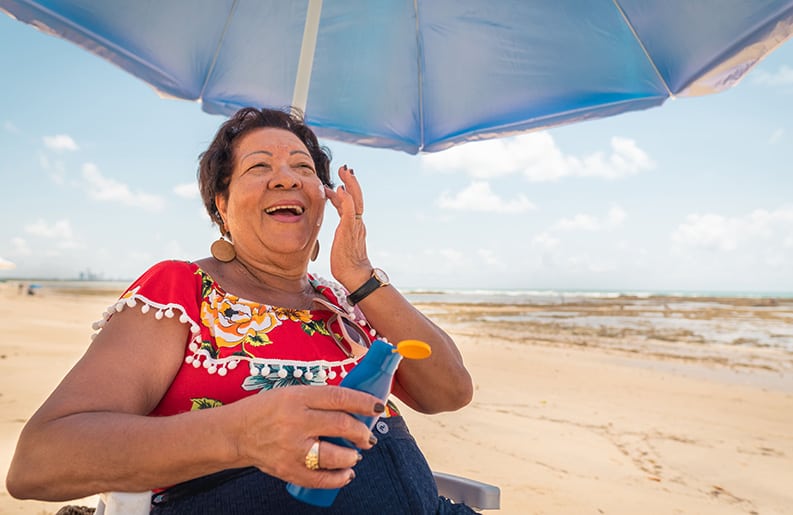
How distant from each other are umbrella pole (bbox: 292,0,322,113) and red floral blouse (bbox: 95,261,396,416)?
1289 millimetres

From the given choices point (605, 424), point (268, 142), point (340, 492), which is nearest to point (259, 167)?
point (268, 142)

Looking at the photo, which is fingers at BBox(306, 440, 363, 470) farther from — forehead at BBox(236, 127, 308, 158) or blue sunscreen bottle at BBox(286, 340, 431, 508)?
forehead at BBox(236, 127, 308, 158)

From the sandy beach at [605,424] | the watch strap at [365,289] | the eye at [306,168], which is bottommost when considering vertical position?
the sandy beach at [605,424]

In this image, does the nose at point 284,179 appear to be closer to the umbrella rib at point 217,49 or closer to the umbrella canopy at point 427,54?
the umbrella canopy at point 427,54

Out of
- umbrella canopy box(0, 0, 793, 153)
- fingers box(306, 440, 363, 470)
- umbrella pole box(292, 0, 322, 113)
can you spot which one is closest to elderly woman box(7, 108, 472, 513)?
fingers box(306, 440, 363, 470)

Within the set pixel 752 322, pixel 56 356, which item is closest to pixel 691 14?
pixel 56 356

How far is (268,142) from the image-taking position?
1.88 metres

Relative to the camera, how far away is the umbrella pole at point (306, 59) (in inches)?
98.3

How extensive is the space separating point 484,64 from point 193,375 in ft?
6.78

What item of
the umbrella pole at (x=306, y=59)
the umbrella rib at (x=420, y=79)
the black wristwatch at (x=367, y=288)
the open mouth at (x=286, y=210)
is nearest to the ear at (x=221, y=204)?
the open mouth at (x=286, y=210)

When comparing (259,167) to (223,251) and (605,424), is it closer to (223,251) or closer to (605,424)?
(223,251)

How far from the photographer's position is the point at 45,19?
200 centimetres

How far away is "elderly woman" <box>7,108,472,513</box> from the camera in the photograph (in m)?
0.94

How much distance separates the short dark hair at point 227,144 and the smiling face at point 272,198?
39mm
